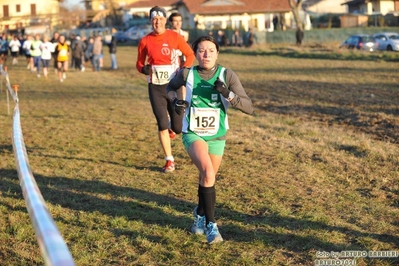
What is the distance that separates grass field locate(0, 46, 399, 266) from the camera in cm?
638

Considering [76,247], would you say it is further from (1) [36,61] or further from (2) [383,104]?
(1) [36,61]

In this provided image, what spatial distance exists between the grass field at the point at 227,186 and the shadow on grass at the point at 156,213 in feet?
0.04

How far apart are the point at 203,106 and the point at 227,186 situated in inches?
96.0

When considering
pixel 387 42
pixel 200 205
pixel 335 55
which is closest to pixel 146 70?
pixel 200 205

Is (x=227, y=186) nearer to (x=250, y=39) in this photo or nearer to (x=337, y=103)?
(x=337, y=103)

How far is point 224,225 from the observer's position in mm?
7133

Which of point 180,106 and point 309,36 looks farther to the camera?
point 309,36

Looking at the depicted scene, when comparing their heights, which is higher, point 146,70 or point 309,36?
point 309,36

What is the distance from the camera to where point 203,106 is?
675cm

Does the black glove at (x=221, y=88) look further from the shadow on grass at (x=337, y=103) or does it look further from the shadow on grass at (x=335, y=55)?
the shadow on grass at (x=335, y=55)

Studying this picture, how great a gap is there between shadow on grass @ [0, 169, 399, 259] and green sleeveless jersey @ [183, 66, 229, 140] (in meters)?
1.00

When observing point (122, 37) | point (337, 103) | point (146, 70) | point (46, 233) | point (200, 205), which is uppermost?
point (122, 37)

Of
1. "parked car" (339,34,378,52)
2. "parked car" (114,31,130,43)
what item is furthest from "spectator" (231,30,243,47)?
"parked car" (114,31,130,43)

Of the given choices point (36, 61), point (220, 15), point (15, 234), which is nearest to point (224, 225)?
point (15, 234)
